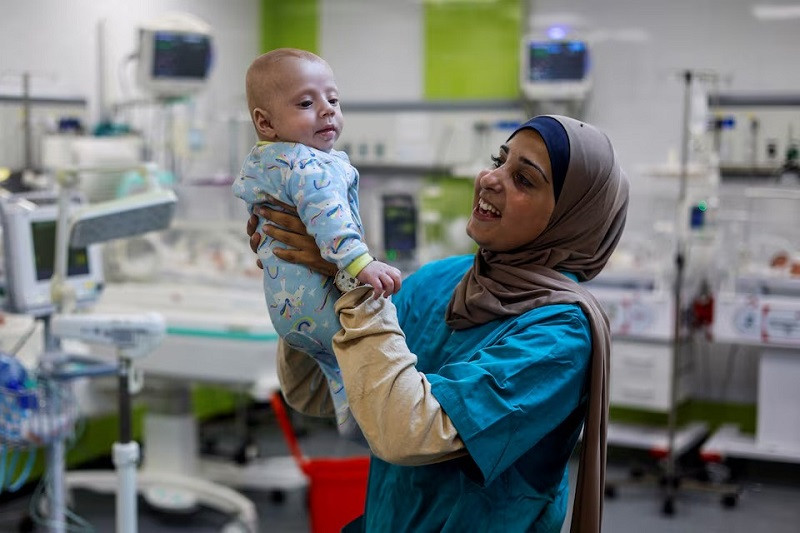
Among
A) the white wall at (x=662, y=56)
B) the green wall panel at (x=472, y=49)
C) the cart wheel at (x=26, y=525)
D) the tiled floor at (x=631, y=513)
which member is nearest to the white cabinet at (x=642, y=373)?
the tiled floor at (x=631, y=513)

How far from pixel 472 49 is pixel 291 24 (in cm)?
153

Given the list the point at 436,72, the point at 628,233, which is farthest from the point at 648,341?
the point at 436,72

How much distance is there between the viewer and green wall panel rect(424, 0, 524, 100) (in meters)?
6.94

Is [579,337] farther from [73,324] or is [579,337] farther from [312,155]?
[73,324]

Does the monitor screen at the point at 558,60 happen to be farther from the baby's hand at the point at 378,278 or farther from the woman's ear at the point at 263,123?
the baby's hand at the point at 378,278

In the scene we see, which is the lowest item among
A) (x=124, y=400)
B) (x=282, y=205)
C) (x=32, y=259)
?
(x=124, y=400)

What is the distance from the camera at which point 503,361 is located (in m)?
1.50

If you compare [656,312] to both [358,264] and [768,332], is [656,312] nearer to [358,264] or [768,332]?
[768,332]

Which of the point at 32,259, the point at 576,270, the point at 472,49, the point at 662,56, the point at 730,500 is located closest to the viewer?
the point at 576,270

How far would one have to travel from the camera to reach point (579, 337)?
5.12ft

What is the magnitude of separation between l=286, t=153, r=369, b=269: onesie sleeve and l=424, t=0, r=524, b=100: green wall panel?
5501 mm

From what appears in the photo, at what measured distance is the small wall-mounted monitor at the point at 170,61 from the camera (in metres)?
4.95

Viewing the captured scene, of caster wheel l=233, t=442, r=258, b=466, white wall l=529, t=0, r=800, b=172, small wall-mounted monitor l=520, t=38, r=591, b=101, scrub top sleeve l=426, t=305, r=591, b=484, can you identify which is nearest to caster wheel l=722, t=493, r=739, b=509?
white wall l=529, t=0, r=800, b=172

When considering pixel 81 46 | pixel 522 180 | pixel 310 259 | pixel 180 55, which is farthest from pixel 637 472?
pixel 310 259
